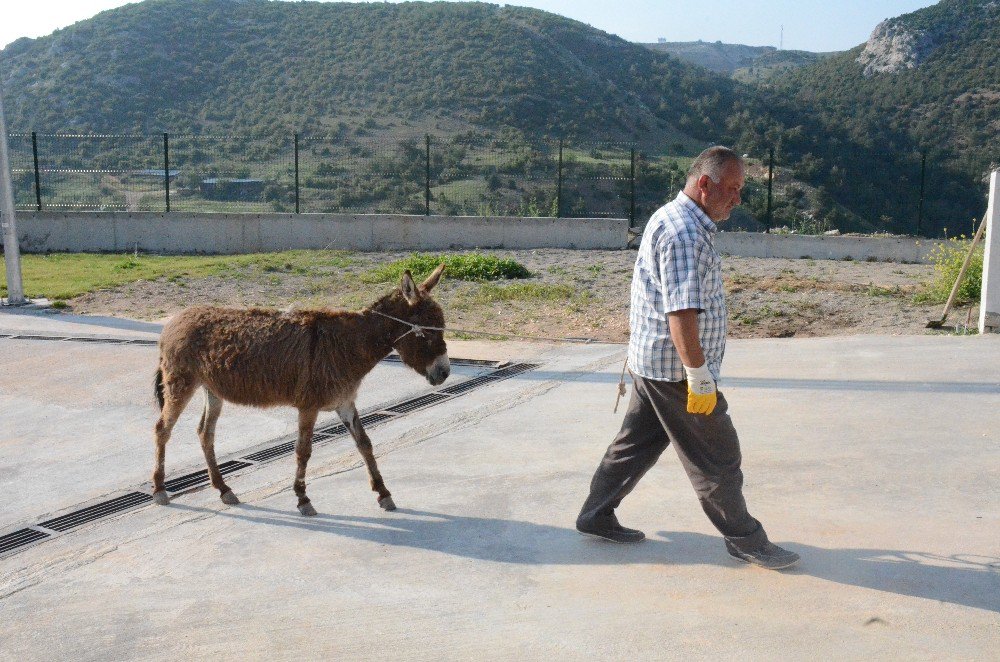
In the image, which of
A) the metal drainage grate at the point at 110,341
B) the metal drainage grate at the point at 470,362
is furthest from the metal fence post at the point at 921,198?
the metal drainage grate at the point at 110,341

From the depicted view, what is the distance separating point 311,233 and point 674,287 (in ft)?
56.8

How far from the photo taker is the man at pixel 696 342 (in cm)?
412

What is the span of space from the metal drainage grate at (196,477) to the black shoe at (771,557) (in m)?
3.60

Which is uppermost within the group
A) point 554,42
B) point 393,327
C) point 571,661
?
point 554,42

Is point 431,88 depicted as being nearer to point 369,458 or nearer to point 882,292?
point 882,292

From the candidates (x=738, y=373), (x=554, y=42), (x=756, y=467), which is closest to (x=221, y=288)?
(x=738, y=373)

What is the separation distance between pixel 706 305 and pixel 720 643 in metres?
1.53

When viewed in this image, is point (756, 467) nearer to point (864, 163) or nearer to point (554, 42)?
point (864, 163)

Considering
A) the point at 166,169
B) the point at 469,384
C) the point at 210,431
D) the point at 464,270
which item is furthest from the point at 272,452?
the point at 166,169

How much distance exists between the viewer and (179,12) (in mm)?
57156

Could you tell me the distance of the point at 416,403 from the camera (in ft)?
26.0

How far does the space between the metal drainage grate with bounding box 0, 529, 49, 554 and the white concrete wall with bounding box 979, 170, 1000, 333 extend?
389 inches

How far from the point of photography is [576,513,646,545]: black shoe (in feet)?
15.9

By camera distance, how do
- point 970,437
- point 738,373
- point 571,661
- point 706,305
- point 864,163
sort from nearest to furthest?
point 571,661 → point 706,305 → point 970,437 → point 738,373 → point 864,163
